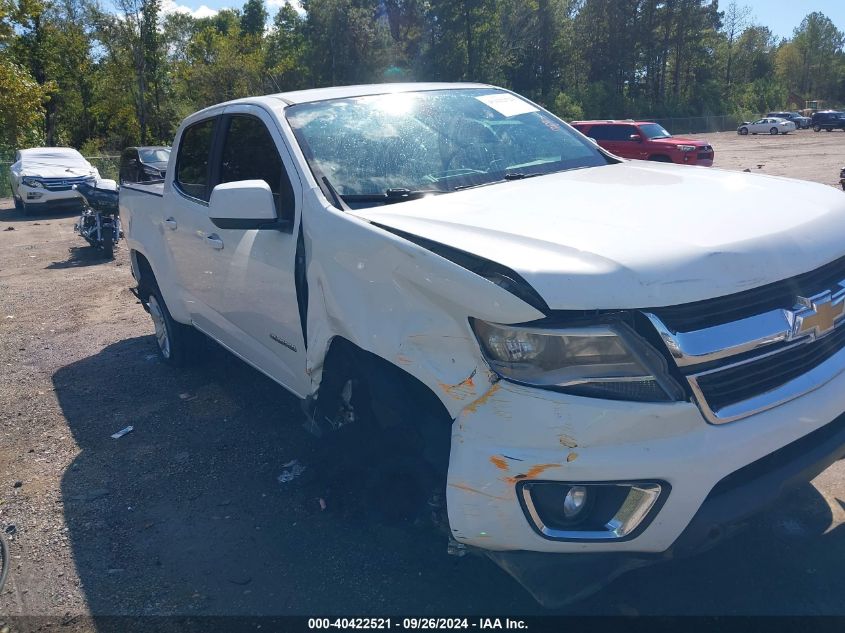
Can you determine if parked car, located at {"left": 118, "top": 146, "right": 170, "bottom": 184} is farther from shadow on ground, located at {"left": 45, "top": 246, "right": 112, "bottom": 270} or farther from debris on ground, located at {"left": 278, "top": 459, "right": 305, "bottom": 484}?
debris on ground, located at {"left": 278, "top": 459, "right": 305, "bottom": 484}

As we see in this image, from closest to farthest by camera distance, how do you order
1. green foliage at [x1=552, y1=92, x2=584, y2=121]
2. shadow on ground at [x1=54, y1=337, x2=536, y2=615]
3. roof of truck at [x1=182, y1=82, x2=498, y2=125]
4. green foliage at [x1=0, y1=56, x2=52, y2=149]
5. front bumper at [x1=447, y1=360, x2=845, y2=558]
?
front bumper at [x1=447, y1=360, x2=845, y2=558], shadow on ground at [x1=54, y1=337, x2=536, y2=615], roof of truck at [x1=182, y1=82, x2=498, y2=125], green foliage at [x1=0, y1=56, x2=52, y2=149], green foliage at [x1=552, y1=92, x2=584, y2=121]

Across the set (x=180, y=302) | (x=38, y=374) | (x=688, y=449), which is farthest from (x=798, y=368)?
(x=38, y=374)

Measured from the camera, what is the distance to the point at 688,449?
215cm

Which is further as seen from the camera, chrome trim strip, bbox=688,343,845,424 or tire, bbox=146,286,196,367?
tire, bbox=146,286,196,367

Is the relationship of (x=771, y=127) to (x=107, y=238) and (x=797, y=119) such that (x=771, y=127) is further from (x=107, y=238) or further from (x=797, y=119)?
(x=107, y=238)

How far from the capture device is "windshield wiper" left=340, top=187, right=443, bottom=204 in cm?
324

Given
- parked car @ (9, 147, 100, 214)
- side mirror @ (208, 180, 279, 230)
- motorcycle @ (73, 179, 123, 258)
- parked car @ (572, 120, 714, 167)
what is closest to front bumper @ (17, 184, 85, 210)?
parked car @ (9, 147, 100, 214)

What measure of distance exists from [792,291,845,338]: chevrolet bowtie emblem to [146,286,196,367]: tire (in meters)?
4.30

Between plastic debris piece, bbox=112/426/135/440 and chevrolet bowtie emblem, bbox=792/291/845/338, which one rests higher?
chevrolet bowtie emblem, bbox=792/291/845/338

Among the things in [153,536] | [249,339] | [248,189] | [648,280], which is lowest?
[153,536]

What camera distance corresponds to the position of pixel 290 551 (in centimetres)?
333

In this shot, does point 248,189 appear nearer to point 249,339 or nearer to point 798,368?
point 249,339

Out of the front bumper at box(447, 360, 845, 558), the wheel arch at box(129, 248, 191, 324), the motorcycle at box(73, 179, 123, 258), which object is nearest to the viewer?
the front bumper at box(447, 360, 845, 558)

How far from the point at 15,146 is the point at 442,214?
3159 cm
